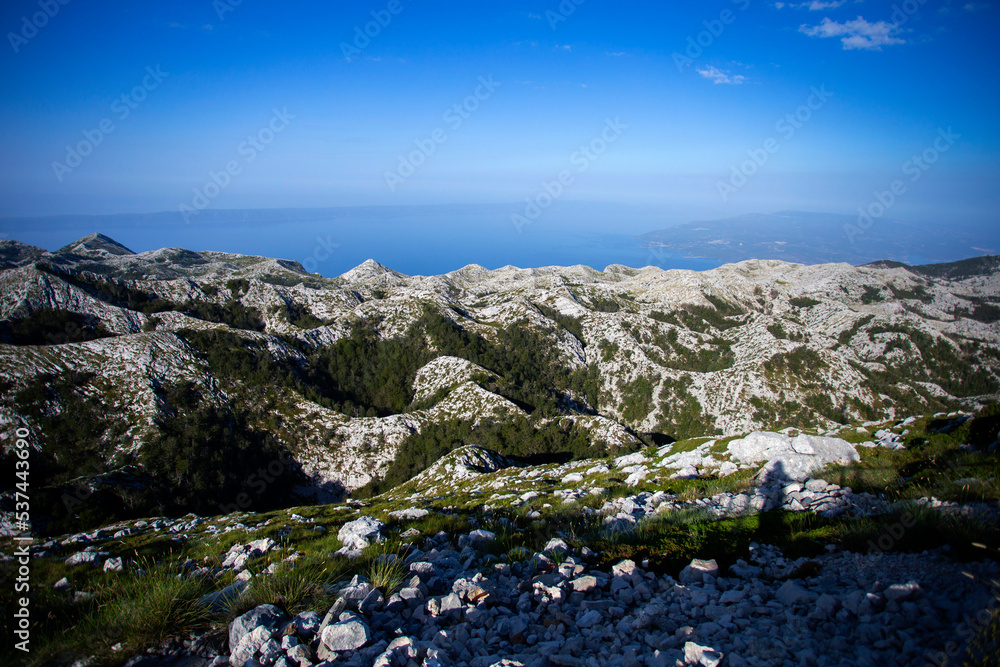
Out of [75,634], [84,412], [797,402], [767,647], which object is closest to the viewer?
[767,647]

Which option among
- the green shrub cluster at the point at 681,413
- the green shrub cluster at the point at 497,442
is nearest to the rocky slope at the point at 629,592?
the green shrub cluster at the point at 497,442

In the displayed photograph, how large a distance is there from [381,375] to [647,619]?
12554cm

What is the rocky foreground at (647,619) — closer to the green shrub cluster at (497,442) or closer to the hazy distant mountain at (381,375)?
the hazy distant mountain at (381,375)

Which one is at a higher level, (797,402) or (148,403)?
(148,403)

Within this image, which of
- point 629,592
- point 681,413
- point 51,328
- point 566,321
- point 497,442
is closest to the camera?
point 629,592

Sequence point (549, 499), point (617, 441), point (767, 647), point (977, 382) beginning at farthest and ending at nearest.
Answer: point (977, 382), point (617, 441), point (549, 499), point (767, 647)

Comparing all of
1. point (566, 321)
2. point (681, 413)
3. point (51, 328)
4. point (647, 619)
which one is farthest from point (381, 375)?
point (647, 619)

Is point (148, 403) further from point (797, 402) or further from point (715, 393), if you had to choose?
point (797, 402)

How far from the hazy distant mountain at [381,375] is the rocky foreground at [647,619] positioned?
37.4 metres

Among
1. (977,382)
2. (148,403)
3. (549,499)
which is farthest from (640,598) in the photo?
(977,382)

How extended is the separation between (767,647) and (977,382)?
225 metres

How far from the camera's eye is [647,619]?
6332 millimetres

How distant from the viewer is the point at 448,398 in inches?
4035

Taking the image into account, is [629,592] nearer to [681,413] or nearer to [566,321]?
[681,413]
